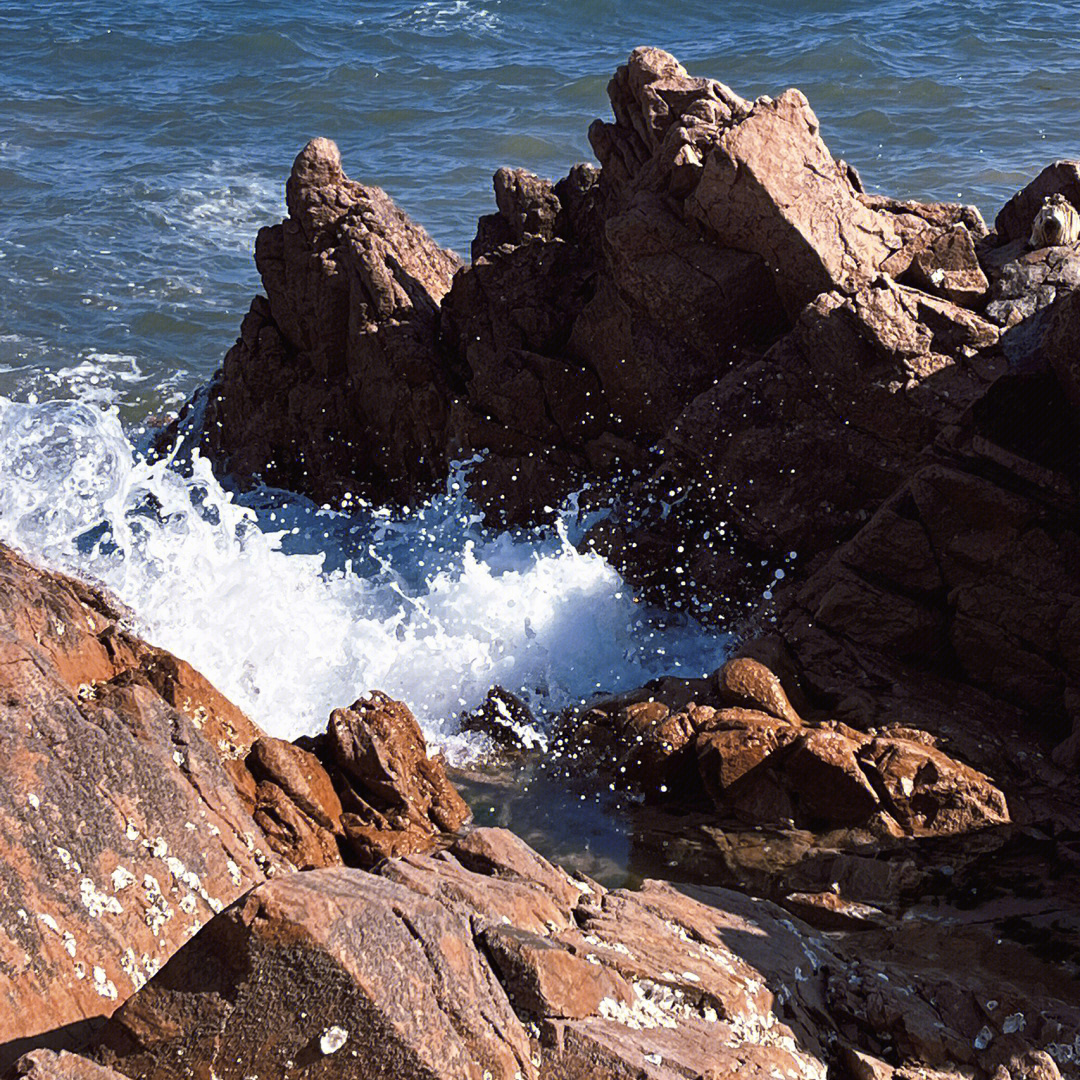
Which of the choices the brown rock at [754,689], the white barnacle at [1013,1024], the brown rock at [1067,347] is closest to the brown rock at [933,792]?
the brown rock at [754,689]

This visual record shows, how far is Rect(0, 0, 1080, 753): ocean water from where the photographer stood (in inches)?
336

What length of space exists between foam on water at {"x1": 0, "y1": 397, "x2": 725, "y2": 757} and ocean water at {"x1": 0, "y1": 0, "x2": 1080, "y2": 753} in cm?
2

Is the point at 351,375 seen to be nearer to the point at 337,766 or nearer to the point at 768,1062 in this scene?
the point at 337,766

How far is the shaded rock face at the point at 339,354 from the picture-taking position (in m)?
10.5

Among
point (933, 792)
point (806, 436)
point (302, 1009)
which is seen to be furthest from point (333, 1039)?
point (806, 436)

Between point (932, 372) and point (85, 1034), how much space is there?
19.6 feet

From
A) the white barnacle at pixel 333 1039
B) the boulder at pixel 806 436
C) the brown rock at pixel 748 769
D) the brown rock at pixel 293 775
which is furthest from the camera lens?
the boulder at pixel 806 436

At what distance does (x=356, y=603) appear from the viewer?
9180 millimetres

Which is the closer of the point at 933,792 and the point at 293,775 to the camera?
the point at 293,775

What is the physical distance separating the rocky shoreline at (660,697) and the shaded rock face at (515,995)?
12 millimetres

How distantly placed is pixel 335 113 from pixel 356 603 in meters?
14.3

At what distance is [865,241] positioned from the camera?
28.0 feet

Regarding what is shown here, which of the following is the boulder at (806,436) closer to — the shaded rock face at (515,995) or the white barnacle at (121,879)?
the shaded rock face at (515,995)

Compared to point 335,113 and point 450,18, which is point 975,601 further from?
point 450,18
